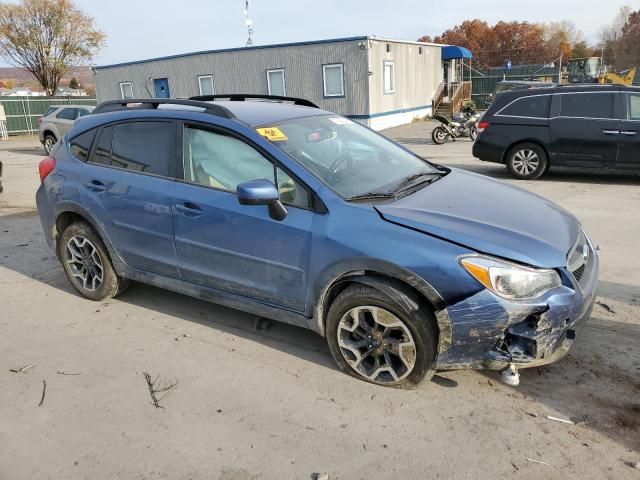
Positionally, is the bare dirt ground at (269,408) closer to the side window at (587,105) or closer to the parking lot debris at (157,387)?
the parking lot debris at (157,387)

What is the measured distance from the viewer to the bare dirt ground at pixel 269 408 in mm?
2682

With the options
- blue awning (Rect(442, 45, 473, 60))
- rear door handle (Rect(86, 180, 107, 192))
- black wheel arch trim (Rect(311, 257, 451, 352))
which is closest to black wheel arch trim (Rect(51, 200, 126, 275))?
rear door handle (Rect(86, 180, 107, 192))

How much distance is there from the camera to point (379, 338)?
320 cm

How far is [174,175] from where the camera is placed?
398 cm

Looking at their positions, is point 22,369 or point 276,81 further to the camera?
point 276,81

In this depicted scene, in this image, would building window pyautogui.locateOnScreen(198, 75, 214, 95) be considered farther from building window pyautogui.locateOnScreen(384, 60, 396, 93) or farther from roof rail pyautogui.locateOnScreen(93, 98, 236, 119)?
roof rail pyautogui.locateOnScreen(93, 98, 236, 119)

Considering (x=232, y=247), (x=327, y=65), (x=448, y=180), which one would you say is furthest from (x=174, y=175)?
(x=327, y=65)

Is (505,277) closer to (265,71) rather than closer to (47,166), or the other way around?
(47,166)

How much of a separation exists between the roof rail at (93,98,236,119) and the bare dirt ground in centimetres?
165

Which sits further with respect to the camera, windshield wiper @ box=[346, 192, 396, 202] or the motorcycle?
the motorcycle

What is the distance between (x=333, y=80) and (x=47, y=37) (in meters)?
28.0

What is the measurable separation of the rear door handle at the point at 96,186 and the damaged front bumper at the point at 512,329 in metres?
2.98

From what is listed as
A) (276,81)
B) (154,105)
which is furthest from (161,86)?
(154,105)

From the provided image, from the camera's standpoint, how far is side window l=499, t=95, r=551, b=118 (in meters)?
9.70
